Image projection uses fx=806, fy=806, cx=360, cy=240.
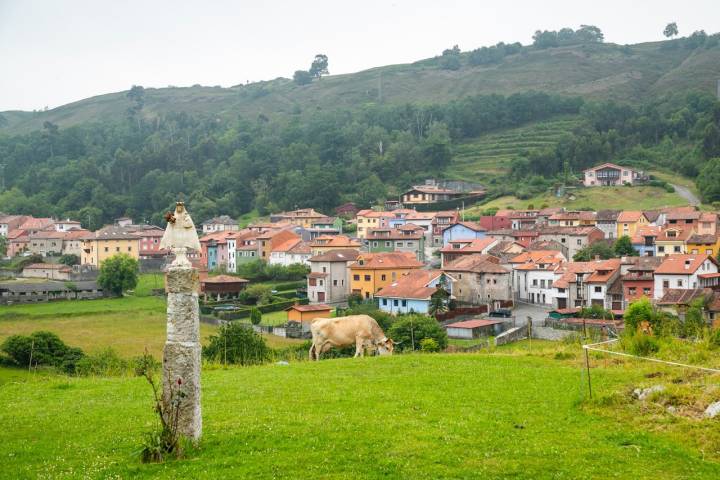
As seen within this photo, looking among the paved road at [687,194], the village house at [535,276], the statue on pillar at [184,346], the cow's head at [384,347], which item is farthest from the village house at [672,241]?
the statue on pillar at [184,346]

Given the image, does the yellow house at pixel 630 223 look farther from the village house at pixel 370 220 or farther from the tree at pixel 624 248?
the village house at pixel 370 220

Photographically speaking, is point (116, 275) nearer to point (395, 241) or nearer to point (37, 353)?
point (395, 241)

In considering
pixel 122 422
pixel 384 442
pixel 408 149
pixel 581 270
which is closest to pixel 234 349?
pixel 122 422

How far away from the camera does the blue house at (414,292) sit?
5147 cm

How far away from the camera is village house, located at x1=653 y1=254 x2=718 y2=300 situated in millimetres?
46250

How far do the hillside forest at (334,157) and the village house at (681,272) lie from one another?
3202 cm

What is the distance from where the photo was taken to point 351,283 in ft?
197

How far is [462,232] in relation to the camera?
239 ft

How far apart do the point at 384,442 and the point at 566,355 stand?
8676mm

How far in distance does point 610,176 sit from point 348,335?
73285 mm

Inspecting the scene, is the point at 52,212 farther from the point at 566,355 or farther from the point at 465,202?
the point at 566,355

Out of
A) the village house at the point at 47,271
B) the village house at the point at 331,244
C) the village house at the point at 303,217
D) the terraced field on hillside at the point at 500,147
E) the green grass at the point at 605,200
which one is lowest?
the village house at the point at 47,271

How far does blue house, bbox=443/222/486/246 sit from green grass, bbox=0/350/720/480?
185 ft

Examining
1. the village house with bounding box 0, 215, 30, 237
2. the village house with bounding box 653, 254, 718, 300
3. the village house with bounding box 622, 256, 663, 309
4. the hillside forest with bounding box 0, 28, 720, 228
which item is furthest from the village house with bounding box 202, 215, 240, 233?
the village house with bounding box 653, 254, 718, 300
